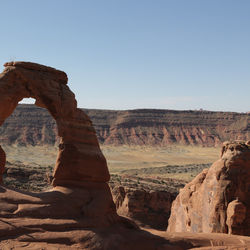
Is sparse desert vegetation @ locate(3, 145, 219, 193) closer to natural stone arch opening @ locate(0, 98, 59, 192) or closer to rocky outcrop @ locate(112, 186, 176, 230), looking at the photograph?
natural stone arch opening @ locate(0, 98, 59, 192)

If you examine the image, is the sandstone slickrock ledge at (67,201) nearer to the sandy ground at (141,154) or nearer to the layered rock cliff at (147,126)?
the sandy ground at (141,154)

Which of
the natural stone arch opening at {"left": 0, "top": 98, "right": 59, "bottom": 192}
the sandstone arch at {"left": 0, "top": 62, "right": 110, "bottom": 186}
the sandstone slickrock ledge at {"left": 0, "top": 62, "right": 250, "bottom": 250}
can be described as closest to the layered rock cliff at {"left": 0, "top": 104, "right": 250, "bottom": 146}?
the natural stone arch opening at {"left": 0, "top": 98, "right": 59, "bottom": 192}

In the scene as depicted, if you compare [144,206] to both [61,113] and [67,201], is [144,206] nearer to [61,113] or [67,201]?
[67,201]

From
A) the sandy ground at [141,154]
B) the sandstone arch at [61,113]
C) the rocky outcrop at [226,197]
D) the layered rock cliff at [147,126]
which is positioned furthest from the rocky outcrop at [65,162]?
the layered rock cliff at [147,126]

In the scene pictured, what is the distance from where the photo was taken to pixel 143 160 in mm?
90812

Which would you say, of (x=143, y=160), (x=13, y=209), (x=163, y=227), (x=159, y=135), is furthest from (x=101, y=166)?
(x=159, y=135)

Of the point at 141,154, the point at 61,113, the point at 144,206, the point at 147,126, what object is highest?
the point at 147,126

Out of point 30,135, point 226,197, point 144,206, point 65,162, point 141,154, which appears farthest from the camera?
point 30,135

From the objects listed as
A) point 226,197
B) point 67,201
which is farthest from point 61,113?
point 226,197

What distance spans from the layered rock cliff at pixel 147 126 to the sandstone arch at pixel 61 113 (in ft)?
315

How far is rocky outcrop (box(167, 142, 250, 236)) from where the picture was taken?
1619 centimetres

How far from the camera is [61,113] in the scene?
13.4 metres

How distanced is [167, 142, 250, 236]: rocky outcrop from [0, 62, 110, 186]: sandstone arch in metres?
6.33

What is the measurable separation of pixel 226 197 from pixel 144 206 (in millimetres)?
10530
